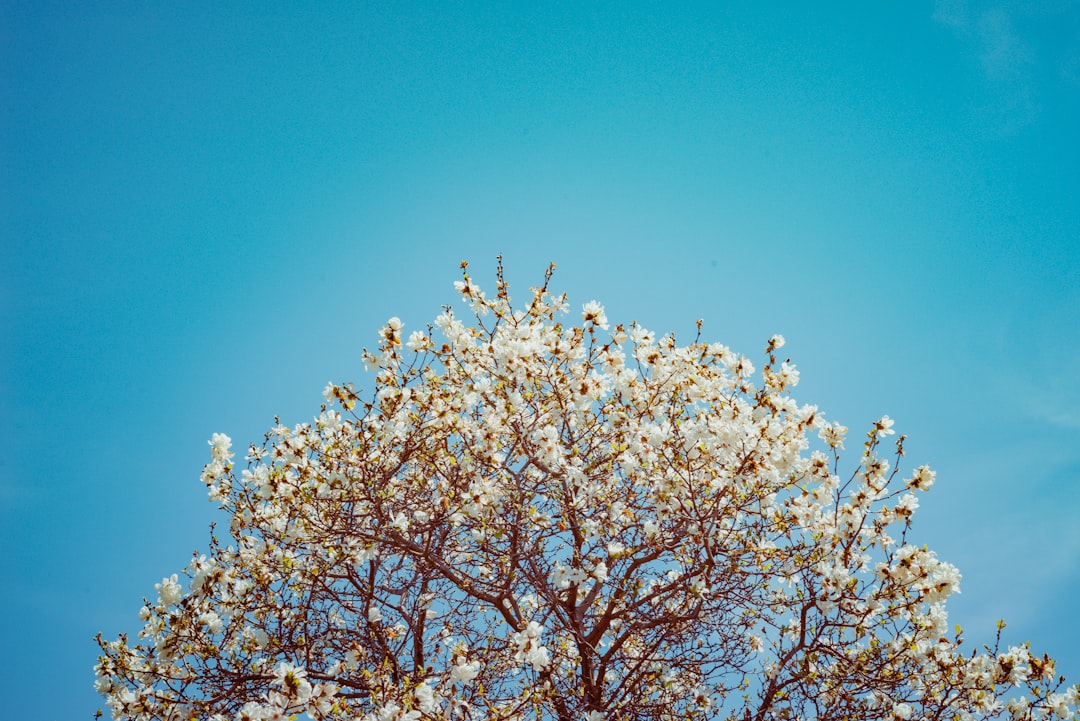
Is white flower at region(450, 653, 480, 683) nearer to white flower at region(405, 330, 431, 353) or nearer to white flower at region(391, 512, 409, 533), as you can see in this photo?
white flower at region(391, 512, 409, 533)

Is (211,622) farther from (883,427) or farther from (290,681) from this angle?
(883,427)

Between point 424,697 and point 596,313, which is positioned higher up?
point 596,313

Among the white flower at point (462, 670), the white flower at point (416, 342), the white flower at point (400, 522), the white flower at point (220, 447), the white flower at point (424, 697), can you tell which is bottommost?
the white flower at point (424, 697)

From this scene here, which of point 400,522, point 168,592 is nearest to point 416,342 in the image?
point 400,522

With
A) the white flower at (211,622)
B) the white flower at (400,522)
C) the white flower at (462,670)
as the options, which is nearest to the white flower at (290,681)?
the white flower at (462,670)

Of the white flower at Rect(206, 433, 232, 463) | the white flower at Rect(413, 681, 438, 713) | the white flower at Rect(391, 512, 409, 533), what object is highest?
the white flower at Rect(206, 433, 232, 463)

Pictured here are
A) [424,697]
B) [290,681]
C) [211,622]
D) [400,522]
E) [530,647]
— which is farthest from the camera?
[211,622]

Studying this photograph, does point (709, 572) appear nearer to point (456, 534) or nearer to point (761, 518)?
point (761, 518)

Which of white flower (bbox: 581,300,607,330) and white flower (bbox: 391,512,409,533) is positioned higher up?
white flower (bbox: 581,300,607,330)

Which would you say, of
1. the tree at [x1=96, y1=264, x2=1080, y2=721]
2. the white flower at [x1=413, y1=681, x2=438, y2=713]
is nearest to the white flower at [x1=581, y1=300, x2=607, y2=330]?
the tree at [x1=96, y1=264, x2=1080, y2=721]

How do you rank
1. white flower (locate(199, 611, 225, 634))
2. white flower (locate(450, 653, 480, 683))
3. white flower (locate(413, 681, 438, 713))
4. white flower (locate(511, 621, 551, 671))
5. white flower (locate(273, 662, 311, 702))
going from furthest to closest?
white flower (locate(199, 611, 225, 634)), white flower (locate(450, 653, 480, 683)), white flower (locate(511, 621, 551, 671)), white flower (locate(413, 681, 438, 713)), white flower (locate(273, 662, 311, 702))

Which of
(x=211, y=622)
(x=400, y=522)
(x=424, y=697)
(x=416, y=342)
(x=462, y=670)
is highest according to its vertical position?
(x=416, y=342)

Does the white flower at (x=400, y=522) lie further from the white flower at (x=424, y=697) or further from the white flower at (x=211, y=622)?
the white flower at (x=211, y=622)

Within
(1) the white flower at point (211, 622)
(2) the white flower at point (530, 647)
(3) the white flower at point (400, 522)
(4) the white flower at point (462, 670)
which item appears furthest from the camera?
(1) the white flower at point (211, 622)
